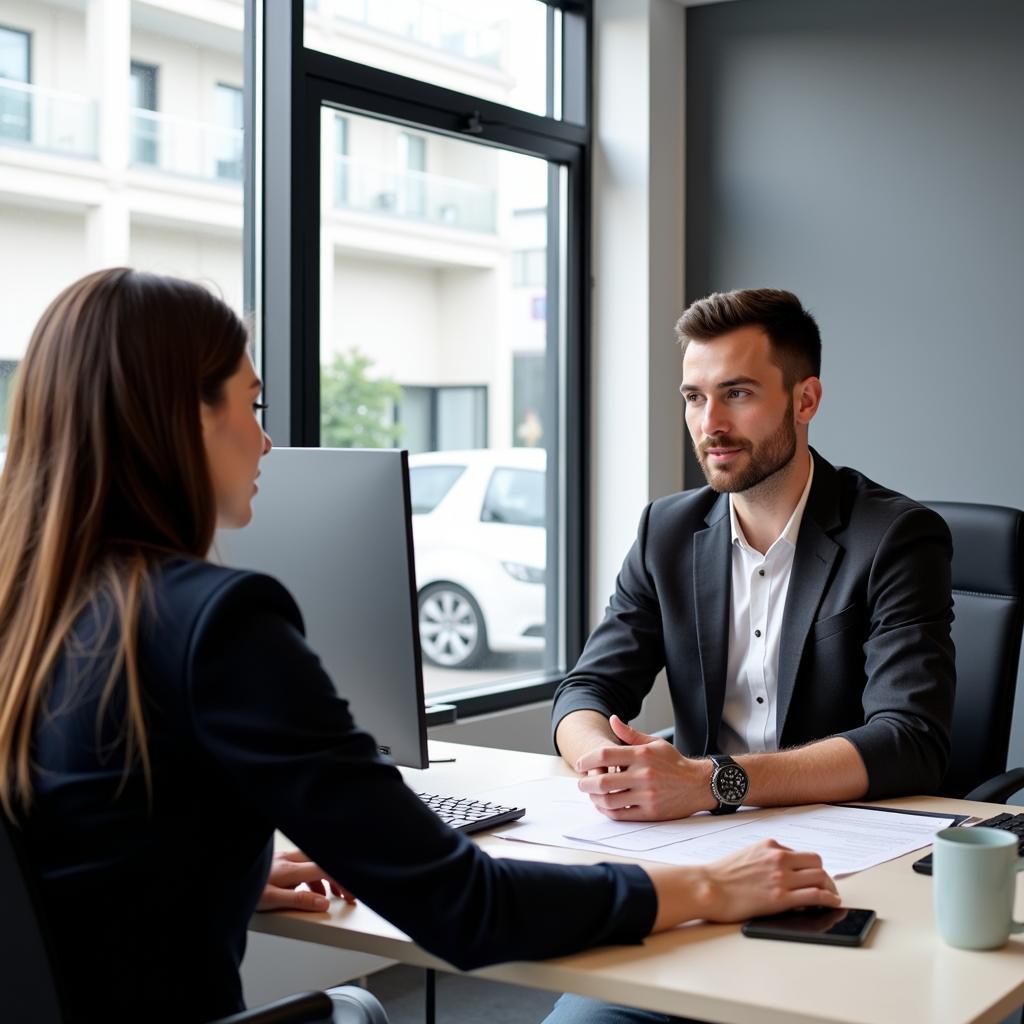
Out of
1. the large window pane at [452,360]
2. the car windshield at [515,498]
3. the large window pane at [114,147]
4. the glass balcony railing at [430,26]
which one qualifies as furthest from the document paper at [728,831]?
the glass balcony railing at [430,26]

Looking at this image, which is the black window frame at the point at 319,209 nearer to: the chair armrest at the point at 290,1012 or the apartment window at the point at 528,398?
the apartment window at the point at 528,398

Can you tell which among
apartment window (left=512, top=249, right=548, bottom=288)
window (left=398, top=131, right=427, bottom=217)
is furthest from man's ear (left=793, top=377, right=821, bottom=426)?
apartment window (left=512, top=249, right=548, bottom=288)

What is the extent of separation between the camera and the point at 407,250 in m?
3.46

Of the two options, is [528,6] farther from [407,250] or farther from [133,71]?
[133,71]

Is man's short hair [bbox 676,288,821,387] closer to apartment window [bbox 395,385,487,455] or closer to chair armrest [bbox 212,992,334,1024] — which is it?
apartment window [bbox 395,385,487,455]

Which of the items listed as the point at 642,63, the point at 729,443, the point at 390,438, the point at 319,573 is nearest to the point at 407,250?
the point at 390,438

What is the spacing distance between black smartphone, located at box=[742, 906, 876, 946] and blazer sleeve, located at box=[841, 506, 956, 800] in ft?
1.77

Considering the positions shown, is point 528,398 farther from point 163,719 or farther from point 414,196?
point 163,719

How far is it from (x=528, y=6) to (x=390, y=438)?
1.38 meters

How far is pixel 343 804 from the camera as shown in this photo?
1102mm

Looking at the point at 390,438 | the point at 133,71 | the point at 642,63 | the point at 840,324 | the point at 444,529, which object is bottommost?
the point at 444,529

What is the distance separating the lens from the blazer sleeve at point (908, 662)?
1878 mm

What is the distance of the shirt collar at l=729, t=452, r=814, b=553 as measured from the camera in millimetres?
2268

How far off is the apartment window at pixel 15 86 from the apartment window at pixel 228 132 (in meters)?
0.47
